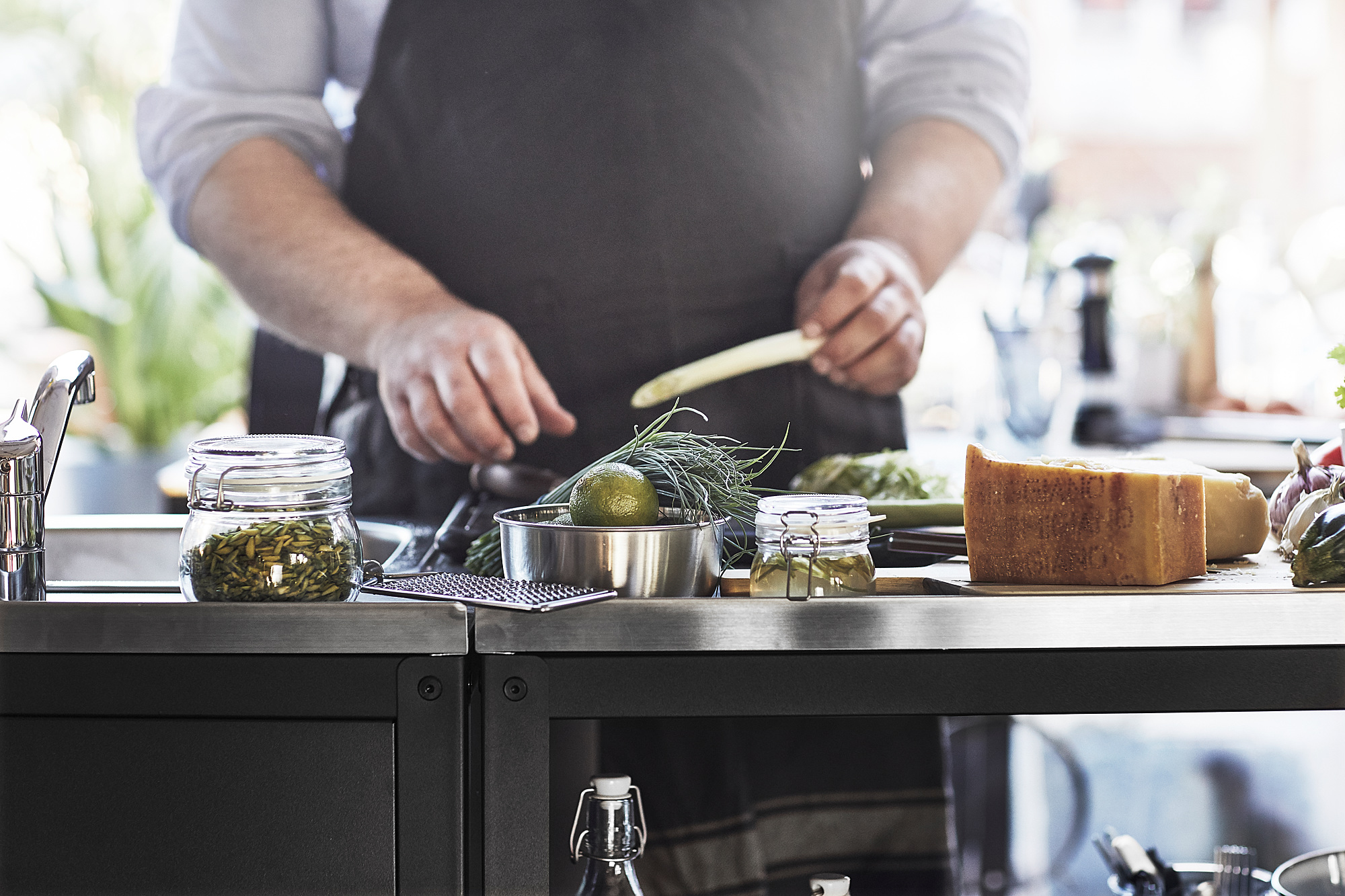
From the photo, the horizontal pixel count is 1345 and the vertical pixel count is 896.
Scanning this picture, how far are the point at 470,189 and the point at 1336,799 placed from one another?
5.05ft

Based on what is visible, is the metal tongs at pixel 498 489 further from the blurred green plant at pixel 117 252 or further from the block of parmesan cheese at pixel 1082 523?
the blurred green plant at pixel 117 252

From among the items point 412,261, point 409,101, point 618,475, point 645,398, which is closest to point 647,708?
point 618,475

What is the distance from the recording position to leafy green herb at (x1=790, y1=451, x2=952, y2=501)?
1.24 metres

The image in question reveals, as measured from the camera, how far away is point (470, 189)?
4.30ft

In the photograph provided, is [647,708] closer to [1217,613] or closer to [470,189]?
[1217,613]

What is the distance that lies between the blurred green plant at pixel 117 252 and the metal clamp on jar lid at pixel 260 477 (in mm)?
1362

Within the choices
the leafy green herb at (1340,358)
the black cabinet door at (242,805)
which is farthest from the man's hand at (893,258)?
the black cabinet door at (242,805)

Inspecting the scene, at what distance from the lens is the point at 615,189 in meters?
1.30

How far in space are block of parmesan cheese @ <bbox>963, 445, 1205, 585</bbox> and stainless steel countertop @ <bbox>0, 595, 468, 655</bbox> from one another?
0.38 metres

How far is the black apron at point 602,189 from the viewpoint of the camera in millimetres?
1297

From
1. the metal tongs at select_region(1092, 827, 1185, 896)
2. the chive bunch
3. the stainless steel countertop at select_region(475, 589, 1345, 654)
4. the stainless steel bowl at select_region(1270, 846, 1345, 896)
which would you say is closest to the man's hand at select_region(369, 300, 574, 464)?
the chive bunch

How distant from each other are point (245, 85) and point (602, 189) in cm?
44

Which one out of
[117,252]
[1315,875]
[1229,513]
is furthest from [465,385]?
[117,252]

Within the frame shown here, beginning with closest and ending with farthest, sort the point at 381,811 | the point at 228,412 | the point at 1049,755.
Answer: the point at 381,811 < the point at 1049,755 < the point at 228,412
